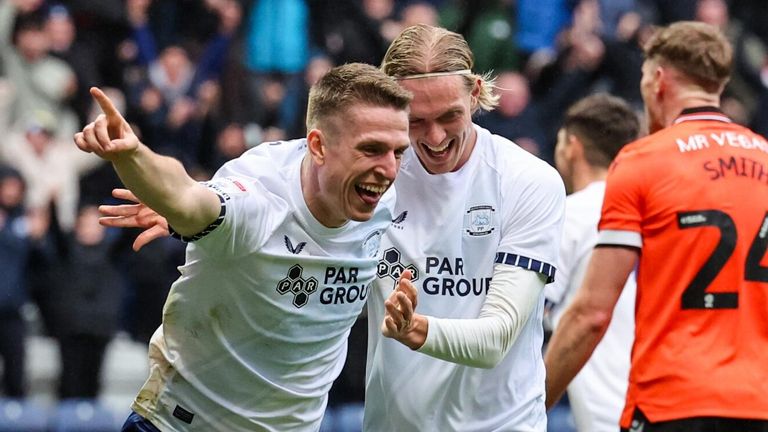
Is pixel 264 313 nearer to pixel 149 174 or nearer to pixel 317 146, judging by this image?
pixel 317 146

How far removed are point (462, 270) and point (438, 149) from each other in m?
0.52

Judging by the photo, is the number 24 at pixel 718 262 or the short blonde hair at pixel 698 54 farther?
the short blonde hair at pixel 698 54

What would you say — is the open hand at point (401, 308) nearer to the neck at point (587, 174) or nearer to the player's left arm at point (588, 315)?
the player's left arm at point (588, 315)

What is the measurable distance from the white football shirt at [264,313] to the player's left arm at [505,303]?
0.50 m

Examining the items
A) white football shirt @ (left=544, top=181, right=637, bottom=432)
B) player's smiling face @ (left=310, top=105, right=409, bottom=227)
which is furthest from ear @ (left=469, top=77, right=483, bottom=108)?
white football shirt @ (left=544, top=181, right=637, bottom=432)

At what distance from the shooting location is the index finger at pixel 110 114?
4.42 metres

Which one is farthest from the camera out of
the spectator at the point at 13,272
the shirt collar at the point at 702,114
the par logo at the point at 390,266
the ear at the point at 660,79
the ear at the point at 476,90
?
the spectator at the point at 13,272

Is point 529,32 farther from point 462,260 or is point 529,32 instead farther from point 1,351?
point 462,260

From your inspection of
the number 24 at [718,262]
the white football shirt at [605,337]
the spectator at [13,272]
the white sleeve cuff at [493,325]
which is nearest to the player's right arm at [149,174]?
the white sleeve cuff at [493,325]

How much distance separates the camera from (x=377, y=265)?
5742 mm

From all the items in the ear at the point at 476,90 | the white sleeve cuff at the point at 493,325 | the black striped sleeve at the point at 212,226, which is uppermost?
the ear at the point at 476,90

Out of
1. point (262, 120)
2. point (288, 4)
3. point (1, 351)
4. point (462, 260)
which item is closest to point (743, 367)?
point (462, 260)

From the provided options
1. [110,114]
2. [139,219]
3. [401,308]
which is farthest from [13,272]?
[110,114]

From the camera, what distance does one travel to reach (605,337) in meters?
7.74
